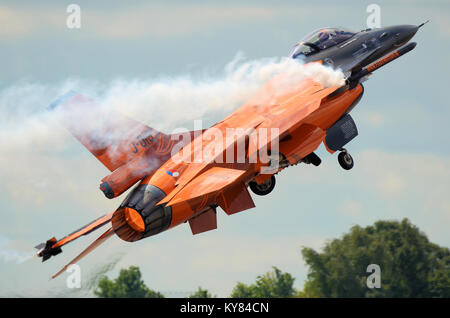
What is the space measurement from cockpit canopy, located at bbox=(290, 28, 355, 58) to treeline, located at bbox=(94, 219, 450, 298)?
67.7ft

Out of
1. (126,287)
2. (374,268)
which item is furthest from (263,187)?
(126,287)

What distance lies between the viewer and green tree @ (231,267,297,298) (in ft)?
195

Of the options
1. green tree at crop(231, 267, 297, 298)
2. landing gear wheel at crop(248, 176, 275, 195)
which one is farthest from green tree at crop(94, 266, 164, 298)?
landing gear wheel at crop(248, 176, 275, 195)

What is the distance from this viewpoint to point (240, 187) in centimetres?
2675

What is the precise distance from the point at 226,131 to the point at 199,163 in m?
1.55

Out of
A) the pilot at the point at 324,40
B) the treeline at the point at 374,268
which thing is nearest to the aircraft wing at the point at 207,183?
the pilot at the point at 324,40

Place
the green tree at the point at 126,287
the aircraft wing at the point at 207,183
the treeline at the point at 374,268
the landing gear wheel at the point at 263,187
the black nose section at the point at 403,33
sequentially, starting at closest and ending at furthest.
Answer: the aircraft wing at the point at 207,183, the landing gear wheel at the point at 263,187, the black nose section at the point at 403,33, the treeline at the point at 374,268, the green tree at the point at 126,287

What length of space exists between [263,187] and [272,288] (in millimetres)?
31636

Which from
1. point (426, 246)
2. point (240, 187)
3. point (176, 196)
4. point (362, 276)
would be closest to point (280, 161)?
point (240, 187)

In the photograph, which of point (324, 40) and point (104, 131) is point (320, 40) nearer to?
point (324, 40)

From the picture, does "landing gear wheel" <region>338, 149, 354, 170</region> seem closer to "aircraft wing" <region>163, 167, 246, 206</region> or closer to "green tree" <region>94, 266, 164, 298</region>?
"aircraft wing" <region>163, 167, 246, 206</region>

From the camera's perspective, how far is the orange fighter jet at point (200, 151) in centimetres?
2542

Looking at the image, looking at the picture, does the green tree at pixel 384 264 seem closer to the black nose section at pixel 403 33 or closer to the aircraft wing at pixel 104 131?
the black nose section at pixel 403 33
